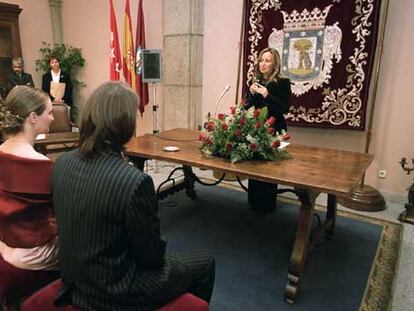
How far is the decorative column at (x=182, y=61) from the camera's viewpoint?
4.01 meters

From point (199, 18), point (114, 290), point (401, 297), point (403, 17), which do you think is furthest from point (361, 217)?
point (199, 18)

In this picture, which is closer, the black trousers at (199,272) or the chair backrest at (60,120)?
the black trousers at (199,272)

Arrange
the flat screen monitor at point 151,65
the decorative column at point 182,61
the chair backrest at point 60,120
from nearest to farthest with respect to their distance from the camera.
A: the chair backrest at point 60,120 → the flat screen monitor at point 151,65 → the decorative column at point 182,61

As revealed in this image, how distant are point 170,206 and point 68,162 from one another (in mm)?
2046

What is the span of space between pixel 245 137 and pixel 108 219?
1.23 meters

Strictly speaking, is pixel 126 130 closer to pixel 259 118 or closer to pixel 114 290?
pixel 114 290

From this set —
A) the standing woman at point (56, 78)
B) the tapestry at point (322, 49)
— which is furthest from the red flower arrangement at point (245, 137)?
the standing woman at point (56, 78)

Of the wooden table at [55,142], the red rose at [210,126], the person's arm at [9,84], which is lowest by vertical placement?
the wooden table at [55,142]

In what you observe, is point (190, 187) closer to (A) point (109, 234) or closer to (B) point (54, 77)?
(A) point (109, 234)

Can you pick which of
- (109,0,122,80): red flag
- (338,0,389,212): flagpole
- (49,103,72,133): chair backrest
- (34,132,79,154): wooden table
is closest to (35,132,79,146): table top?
(34,132,79,154): wooden table

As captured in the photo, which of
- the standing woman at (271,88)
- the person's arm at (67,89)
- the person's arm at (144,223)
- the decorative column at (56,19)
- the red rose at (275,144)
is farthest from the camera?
the decorative column at (56,19)

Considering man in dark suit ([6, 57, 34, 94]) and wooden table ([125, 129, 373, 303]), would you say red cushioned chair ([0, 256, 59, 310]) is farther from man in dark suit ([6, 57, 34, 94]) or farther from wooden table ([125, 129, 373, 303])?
man in dark suit ([6, 57, 34, 94])

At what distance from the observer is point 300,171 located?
6.10ft

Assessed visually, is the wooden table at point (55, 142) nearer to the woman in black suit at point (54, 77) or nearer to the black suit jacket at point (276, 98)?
the black suit jacket at point (276, 98)
